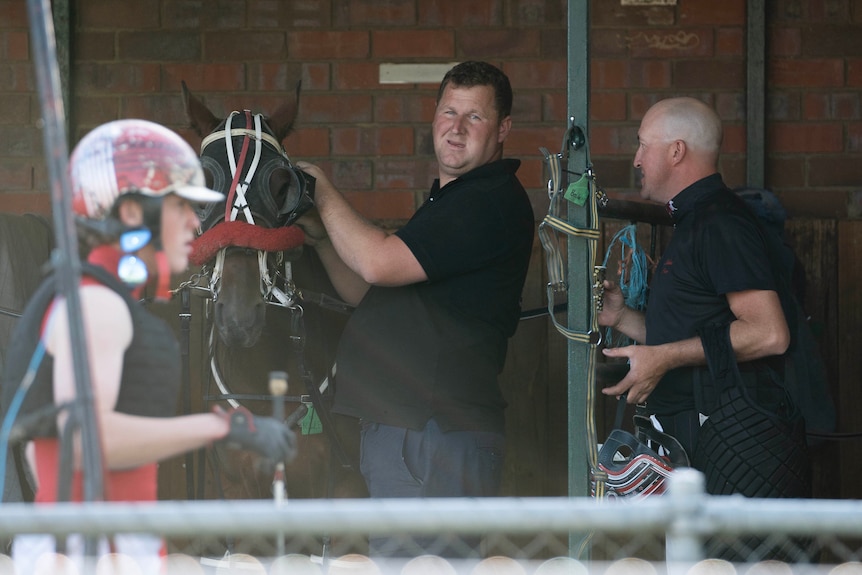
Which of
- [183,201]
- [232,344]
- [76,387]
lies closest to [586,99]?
[232,344]

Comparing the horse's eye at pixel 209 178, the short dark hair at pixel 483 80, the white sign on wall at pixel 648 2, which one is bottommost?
the horse's eye at pixel 209 178

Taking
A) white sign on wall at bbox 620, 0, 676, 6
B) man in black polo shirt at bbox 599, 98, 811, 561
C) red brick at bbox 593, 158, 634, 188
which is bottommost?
man in black polo shirt at bbox 599, 98, 811, 561

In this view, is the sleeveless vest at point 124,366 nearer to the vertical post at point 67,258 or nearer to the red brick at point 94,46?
the vertical post at point 67,258

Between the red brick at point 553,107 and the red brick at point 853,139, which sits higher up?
the red brick at point 553,107

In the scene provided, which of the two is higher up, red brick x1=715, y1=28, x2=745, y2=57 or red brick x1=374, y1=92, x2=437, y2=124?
red brick x1=715, y1=28, x2=745, y2=57

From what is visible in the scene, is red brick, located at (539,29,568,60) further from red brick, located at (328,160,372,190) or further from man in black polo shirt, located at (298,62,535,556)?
man in black polo shirt, located at (298,62,535,556)

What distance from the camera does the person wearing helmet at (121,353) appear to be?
199 centimetres

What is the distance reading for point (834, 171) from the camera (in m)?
5.51

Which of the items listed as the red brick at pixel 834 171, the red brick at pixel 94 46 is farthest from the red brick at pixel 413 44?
the red brick at pixel 834 171

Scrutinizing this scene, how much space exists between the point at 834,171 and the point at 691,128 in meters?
1.68

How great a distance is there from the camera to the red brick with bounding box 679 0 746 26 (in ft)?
18.0

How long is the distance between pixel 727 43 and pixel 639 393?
2.27 meters

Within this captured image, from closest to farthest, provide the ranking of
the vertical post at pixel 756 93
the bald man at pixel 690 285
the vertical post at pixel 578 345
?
the vertical post at pixel 578 345, the bald man at pixel 690 285, the vertical post at pixel 756 93

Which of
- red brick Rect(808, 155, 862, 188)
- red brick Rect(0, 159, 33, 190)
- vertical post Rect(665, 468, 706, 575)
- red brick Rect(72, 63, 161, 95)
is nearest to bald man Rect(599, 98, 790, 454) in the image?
red brick Rect(808, 155, 862, 188)
